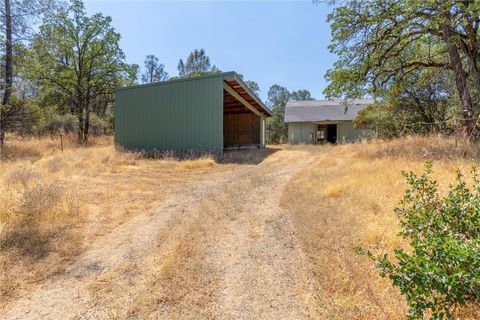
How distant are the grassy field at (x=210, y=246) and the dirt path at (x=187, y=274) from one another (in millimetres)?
11

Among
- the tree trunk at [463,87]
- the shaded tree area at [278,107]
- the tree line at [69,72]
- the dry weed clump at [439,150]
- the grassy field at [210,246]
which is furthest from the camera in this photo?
the shaded tree area at [278,107]

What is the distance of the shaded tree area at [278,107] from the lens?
30.2 meters

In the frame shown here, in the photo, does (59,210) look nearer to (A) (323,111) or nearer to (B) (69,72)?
(B) (69,72)

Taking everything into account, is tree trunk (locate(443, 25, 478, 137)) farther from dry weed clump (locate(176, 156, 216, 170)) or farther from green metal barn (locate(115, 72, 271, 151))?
dry weed clump (locate(176, 156, 216, 170))

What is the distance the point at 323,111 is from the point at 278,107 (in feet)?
49.7

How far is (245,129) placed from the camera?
762 inches

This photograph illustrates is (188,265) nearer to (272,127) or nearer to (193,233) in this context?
(193,233)

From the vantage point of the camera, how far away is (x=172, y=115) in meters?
11.6

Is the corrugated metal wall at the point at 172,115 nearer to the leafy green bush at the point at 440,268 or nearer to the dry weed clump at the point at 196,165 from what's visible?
the dry weed clump at the point at 196,165

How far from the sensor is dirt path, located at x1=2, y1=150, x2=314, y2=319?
1.90m

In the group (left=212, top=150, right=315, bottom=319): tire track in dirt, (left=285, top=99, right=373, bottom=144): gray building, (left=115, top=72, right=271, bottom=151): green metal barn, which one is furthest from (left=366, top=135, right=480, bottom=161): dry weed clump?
(left=285, top=99, right=373, bottom=144): gray building

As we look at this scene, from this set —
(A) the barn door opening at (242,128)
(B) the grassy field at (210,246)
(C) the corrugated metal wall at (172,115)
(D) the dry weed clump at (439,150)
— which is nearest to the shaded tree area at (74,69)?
(C) the corrugated metal wall at (172,115)

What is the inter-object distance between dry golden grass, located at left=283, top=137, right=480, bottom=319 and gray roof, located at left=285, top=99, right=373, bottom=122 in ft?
51.1

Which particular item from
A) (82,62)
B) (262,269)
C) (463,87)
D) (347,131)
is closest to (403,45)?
(463,87)
